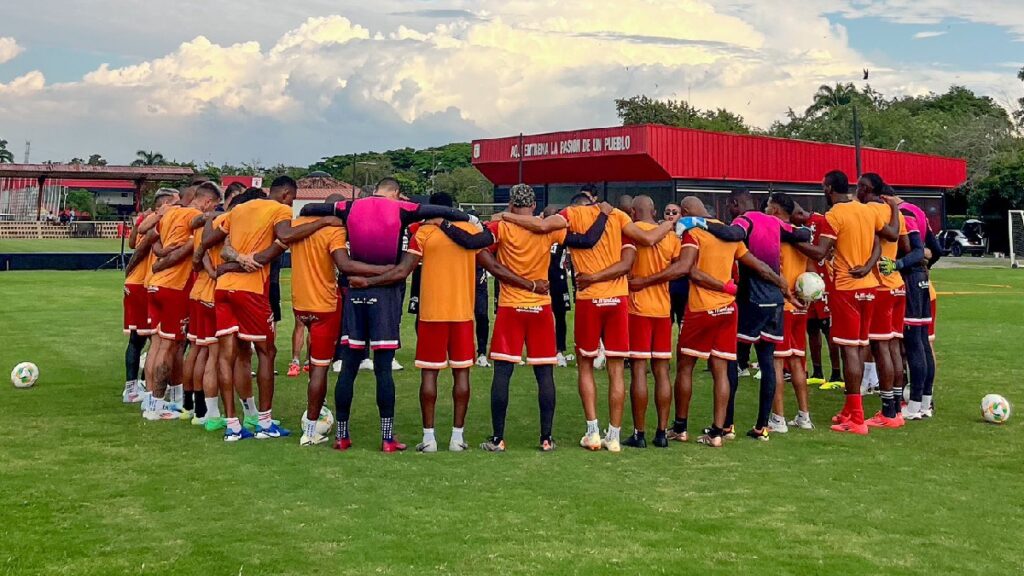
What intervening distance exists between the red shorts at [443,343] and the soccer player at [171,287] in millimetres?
2904

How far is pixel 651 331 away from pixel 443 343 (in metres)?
1.88

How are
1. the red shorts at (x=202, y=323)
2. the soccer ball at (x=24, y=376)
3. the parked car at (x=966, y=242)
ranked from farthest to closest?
the parked car at (x=966, y=242) < the soccer ball at (x=24, y=376) < the red shorts at (x=202, y=323)

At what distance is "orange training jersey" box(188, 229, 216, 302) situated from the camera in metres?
9.32

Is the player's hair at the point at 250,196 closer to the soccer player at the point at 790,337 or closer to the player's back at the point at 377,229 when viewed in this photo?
the player's back at the point at 377,229

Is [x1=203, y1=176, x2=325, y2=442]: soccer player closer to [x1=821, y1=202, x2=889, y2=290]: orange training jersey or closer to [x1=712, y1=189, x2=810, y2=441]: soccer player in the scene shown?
[x1=712, y1=189, x2=810, y2=441]: soccer player

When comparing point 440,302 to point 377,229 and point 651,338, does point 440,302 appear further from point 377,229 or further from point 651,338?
point 651,338

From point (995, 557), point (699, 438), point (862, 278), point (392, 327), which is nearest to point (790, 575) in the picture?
point (995, 557)

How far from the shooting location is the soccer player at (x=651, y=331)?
342 inches

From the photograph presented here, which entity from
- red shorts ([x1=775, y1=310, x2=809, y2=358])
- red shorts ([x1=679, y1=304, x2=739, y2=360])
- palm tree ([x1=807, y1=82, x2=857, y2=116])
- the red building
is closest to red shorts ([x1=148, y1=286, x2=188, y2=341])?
red shorts ([x1=679, y1=304, x2=739, y2=360])

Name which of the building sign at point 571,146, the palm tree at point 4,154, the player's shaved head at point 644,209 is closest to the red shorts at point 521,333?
the player's shaved head at point 644,209

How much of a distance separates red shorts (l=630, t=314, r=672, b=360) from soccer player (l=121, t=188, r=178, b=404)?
508 centimetres

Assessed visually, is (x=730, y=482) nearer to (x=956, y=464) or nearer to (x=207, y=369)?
(x=956, y=464)

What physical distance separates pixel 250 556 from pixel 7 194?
87771 mm

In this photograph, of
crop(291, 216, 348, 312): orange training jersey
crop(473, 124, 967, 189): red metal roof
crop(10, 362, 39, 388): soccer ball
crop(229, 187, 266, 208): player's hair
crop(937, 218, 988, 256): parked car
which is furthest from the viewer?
crop(937, 218, 988, 256): parked car
